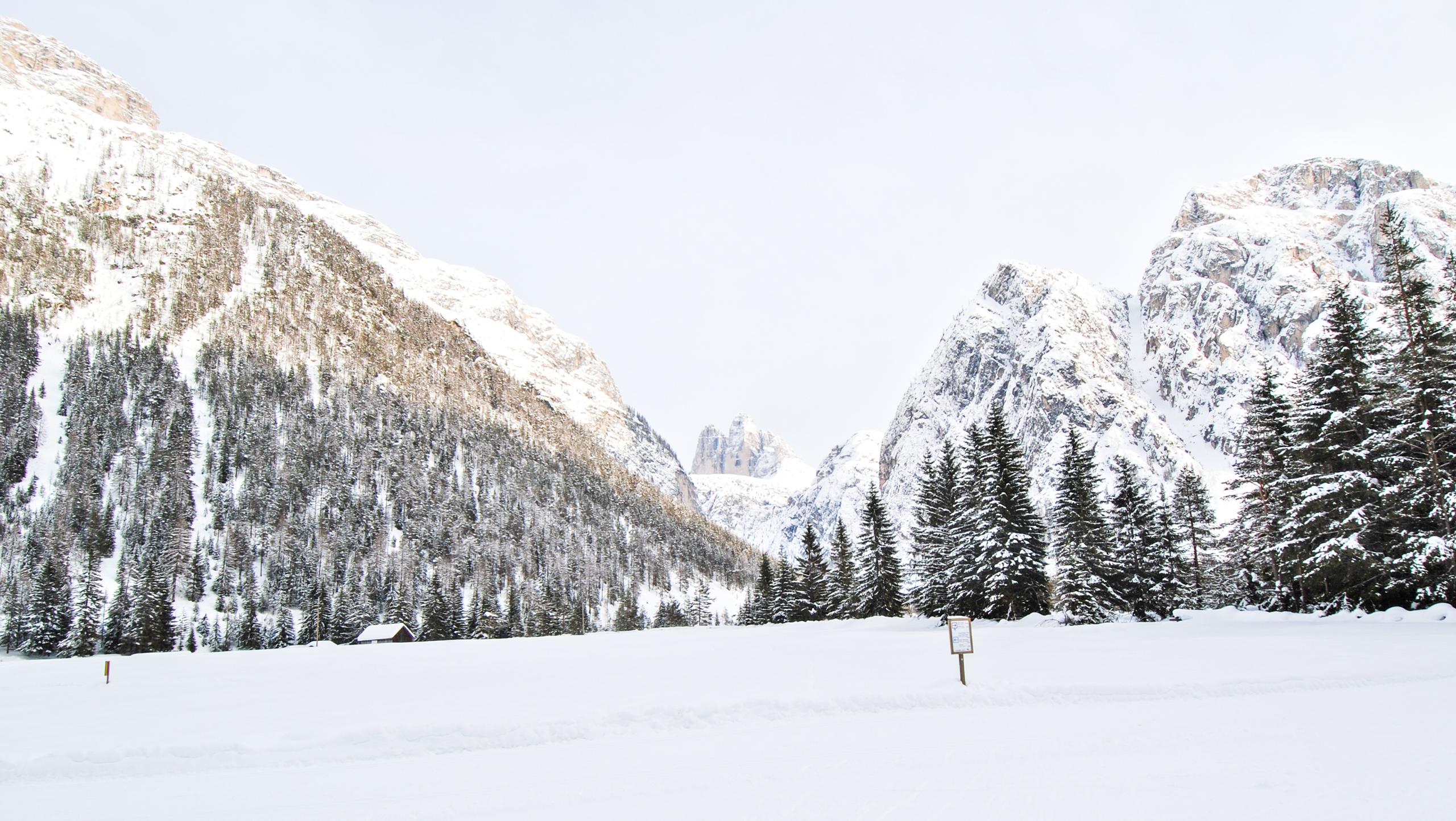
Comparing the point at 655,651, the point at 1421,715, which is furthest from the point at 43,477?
the point at 1421,715

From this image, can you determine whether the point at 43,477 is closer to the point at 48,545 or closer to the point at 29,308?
the point at 48,545

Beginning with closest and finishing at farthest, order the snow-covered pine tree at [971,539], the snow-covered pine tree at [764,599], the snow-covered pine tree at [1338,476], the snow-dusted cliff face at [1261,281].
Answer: the snow-covered pine tree at [1338,476]
the snow-covered pine tree at [971,539]
the snow-covered pine tree at [764,599]
the snow-dusted cliff face at [1261,281]

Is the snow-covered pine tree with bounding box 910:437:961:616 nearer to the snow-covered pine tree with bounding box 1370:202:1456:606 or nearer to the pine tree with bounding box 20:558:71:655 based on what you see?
the snow-covered pine tree with bounding box 1370:202:1456:606

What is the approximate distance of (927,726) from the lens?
1086 cm

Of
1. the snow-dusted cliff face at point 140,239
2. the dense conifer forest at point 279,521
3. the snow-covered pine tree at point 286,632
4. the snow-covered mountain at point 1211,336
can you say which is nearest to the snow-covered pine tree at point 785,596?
the dense conifer forest at point 279,521

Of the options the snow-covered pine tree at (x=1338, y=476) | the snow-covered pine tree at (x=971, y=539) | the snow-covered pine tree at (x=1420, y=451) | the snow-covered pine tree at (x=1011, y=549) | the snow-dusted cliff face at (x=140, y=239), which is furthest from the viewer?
the snow-dusted cliff face at (x=140, y=239)

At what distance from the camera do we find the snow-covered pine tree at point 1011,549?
1366 inches

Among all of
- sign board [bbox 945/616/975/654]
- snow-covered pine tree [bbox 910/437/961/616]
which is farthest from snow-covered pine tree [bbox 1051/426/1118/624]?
sign board [bbox 945/616/975/654]

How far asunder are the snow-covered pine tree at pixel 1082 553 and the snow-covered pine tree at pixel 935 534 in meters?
5.98

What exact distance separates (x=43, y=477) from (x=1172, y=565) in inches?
5415

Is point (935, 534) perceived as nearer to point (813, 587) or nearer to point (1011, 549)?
point (1011, 549)

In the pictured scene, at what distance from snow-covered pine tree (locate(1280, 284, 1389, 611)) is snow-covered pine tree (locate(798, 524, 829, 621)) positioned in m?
33.9

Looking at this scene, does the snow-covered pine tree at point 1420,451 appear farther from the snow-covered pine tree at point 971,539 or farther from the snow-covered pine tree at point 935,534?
the snow-covered pine tree at point 935,534

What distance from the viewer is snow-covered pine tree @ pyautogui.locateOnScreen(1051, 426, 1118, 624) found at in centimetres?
3372
